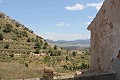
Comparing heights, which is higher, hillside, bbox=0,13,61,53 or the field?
hillside, bbox=0,13,61,53

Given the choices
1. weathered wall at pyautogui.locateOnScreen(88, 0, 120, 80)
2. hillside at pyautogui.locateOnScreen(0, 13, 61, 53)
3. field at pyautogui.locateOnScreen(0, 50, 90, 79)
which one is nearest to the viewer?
weathered wall at pyautogui.locateOnScreen(88, 0, 120, 80)

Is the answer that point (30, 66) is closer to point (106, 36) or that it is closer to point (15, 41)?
point (15, 41)

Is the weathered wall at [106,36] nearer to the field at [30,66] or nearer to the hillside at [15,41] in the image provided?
the field at [30,66]

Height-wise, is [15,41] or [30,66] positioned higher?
[15,41]

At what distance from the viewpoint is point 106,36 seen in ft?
52.0

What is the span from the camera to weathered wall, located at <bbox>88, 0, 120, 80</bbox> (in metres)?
14.4

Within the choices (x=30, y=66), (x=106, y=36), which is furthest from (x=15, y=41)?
(x=106, y=36)

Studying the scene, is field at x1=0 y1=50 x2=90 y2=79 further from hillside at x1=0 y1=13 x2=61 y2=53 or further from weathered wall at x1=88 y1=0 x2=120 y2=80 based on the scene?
hillside at x1=0 y1=13 x2=61 y2=53

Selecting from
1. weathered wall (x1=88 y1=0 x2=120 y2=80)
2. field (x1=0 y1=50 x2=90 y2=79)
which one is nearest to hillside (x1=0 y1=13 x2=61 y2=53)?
Result: field (x1=0 y1=50 x2=90 y2=79)

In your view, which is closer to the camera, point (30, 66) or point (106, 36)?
point (106, 36)

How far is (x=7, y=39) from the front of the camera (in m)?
76.6

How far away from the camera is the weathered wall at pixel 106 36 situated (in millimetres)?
14419

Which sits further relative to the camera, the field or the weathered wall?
the field

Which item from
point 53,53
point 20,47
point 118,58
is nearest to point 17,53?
point 20,47
